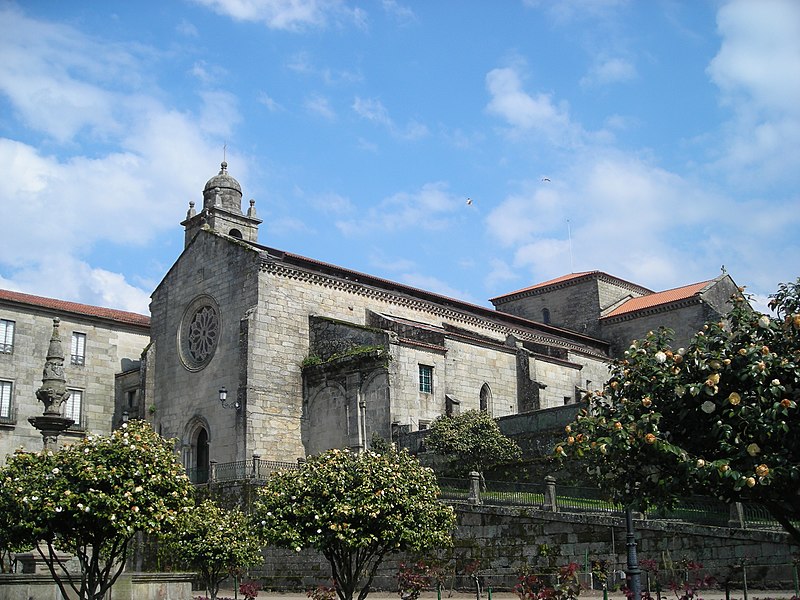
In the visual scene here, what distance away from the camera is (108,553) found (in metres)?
18.1

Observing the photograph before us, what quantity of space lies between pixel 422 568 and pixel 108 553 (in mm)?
8337

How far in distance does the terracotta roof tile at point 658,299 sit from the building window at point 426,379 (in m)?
19.3

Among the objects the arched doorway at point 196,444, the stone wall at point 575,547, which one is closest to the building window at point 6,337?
the arched doorway at point 196,444

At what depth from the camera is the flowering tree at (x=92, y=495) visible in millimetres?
15211

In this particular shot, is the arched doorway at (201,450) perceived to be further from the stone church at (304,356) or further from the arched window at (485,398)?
the arched window at (485,398)

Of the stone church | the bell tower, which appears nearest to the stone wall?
the stone church

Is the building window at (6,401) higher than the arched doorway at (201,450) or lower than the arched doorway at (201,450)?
higher

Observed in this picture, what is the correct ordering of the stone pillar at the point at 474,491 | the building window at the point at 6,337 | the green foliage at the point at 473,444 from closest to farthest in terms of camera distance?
the stone pillar at the point at 474,491 → the green foliage at the point at 473,444 → the building window at the point at 6,337

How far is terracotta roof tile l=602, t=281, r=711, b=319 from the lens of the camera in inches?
1982

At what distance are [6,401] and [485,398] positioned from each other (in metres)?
23.9

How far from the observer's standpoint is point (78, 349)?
1880 inches

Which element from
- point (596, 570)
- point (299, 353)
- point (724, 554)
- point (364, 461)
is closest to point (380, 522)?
point (364, 461)

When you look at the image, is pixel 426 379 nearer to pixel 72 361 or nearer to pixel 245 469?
pixel 245 469

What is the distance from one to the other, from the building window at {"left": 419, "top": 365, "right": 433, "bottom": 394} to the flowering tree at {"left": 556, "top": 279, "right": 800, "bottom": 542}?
2254 centimetres
